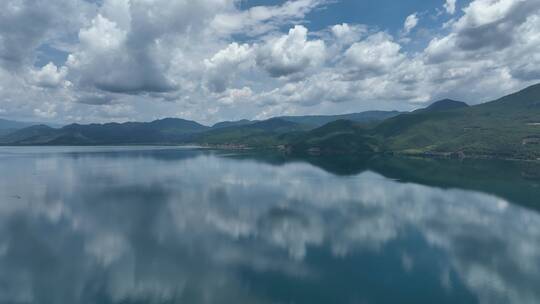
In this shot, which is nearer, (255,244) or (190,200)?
(255,244)

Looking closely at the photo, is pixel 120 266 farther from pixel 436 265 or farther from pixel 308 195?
pixel 308 195

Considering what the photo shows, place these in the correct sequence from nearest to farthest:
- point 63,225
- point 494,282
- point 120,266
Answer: point 494,282
point 120,266
point 63,225

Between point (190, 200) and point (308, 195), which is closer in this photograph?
point (190, 200)

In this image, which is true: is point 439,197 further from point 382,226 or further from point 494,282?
point 494,282

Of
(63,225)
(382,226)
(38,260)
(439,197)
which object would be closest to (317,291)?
(382,226)

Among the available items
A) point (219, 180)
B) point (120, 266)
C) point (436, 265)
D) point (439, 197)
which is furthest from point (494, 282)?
point (219, 180)

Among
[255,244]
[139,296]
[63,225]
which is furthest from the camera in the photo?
[63,225]
